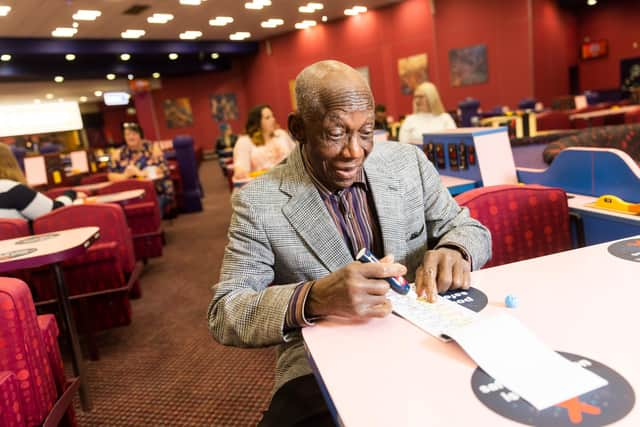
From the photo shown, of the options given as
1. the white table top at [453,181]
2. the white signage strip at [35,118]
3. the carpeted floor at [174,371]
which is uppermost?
the white signage strip at [35,118]

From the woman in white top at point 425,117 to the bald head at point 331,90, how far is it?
12.9 feet

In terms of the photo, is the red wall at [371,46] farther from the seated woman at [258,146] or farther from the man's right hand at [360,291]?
the man's right hand at [360,291]

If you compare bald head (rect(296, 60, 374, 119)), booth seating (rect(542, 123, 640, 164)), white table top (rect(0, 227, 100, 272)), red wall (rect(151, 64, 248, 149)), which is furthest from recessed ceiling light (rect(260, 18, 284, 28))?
bald head (rect(296, 60, 374, 119))

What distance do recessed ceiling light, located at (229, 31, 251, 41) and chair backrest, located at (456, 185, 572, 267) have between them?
13.4 meters

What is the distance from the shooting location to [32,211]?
3.30m

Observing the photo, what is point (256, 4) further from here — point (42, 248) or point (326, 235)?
point (326, 235)

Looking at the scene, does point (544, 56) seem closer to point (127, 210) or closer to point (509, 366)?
point (127, 210)

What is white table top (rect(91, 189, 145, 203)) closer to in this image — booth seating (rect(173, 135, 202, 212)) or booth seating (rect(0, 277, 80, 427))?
booth seating (rect(0, 277, 80, 427))

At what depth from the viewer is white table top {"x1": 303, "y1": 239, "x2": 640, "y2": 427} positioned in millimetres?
731

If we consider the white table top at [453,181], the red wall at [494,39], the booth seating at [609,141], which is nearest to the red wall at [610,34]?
the red wall at [494,39]

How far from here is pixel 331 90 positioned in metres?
1.19

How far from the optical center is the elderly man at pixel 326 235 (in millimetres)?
→ 1104

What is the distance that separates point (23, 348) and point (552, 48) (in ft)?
42.5

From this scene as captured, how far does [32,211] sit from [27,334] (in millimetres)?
1838
